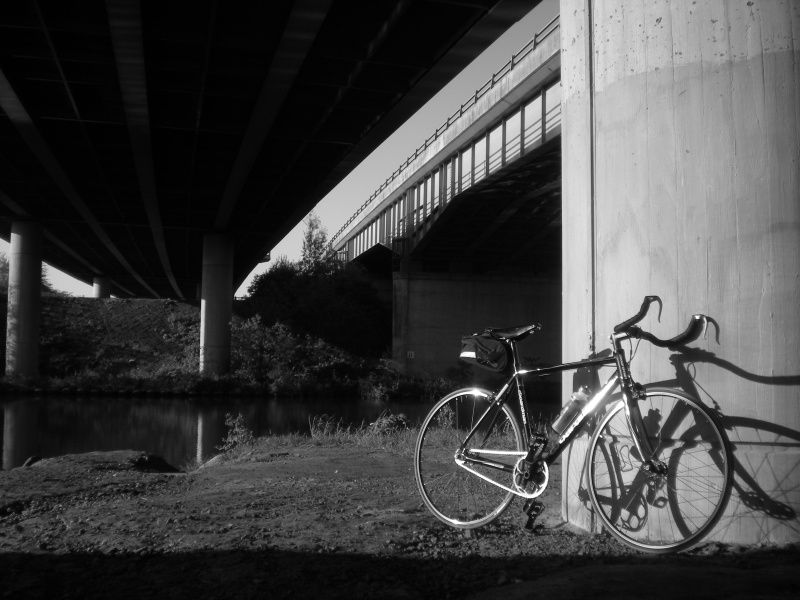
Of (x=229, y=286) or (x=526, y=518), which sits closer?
Result: (x=526, y=518)

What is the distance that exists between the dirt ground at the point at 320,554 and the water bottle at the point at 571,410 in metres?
0.54

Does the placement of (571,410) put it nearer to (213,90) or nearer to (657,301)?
(657,301)

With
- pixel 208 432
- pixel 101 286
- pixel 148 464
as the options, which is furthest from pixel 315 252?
pixel 148 464

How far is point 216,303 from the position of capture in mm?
40188

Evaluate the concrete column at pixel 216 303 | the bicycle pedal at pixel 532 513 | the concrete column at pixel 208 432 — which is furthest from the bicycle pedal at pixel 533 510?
the concrete column at pixel 216 303

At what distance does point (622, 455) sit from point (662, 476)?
23 cm

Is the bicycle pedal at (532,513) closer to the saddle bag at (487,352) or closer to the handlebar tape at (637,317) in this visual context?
the saddle bag at (487,352)

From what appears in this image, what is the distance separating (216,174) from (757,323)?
23216 mm

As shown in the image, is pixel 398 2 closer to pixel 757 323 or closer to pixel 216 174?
pixel 757 323

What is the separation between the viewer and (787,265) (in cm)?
411

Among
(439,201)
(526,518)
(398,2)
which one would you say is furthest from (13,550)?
(439,201)

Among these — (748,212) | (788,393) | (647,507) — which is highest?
(748,212)

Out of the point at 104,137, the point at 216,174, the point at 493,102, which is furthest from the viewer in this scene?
the point at 493,102

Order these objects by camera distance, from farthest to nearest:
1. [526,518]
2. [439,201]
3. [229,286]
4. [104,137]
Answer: [229,286]
[439,201]
[104,137]
[526,518]
